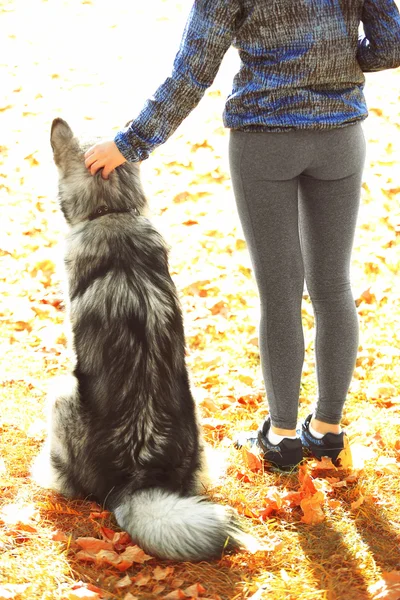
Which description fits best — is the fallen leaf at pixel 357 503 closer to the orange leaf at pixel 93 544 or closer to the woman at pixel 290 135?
the woman at pixel 290 135

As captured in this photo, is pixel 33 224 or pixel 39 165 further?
pixel 39 165

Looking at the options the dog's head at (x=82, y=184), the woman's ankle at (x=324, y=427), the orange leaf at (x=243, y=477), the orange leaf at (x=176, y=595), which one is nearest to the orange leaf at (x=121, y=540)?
the orange leaf at (x=176, y=595)

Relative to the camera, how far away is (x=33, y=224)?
6.64 m

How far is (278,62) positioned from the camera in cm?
276

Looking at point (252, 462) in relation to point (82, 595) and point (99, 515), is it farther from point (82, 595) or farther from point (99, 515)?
point (82, 595)

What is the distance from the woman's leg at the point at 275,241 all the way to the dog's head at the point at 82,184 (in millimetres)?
610

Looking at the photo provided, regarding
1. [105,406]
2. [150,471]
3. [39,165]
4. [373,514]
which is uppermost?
[39,165]

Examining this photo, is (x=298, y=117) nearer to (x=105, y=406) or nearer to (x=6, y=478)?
(x=105, y=406)

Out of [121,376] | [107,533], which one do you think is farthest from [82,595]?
[121,376]

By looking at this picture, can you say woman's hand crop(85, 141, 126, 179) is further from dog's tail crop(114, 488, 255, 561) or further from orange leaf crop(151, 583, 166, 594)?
orange leaf crop(151, 583, 166, 594)

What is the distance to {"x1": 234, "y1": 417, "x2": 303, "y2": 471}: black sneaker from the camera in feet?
11.5

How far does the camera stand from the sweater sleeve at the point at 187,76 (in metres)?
2.72

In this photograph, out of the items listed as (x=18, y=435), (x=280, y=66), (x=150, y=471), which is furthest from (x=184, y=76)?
(x=18, y=435)

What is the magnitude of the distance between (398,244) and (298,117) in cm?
363
